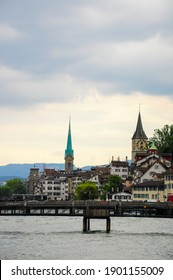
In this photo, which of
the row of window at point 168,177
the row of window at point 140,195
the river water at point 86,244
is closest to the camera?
the river water at point 86,244

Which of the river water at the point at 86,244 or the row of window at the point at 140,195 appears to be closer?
the river water at the point at 86,244

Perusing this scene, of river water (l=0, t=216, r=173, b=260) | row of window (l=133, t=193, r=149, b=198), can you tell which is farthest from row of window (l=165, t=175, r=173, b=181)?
river water (l=0, t=216, r=173, b=260)

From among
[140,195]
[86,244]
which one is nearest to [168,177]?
[140,195]

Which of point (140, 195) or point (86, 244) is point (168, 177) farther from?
point (86, 244)

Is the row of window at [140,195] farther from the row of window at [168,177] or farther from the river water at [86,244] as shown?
the river water at [86,244]

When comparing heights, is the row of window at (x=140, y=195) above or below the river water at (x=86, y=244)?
above

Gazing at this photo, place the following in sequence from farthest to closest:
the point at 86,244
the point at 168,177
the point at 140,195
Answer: the point at 140,195 → the point at 168,177 → the point at 86,244

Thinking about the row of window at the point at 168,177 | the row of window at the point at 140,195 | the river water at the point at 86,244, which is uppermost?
the row of window at the point at 168,177

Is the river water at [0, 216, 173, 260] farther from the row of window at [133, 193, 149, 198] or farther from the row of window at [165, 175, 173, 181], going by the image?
the row of window at [133, 193, 149, 198]

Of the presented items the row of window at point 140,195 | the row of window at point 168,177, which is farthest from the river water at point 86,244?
the row of window at point 140,195

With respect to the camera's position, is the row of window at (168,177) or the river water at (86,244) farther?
the row of window at (168,177)

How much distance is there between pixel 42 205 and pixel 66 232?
57.2 m

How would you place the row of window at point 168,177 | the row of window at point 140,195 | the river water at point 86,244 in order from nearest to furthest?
the river water at point 86,244, the row of window at point 168,177, the row of window at point 140,195
